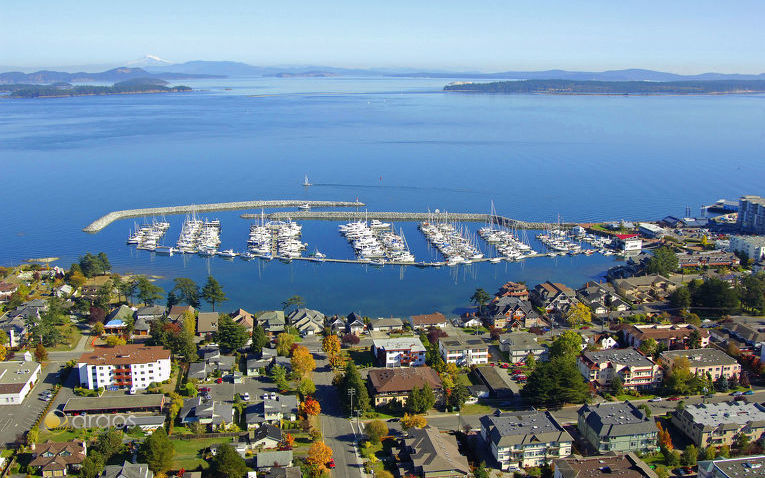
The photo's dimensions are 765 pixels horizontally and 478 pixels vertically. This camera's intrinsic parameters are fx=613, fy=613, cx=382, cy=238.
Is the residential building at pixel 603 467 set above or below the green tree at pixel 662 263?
below

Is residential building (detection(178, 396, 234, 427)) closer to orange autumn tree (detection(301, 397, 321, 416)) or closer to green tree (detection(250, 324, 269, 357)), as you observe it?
orange autumn tree (detection(301, 397, 321, 416))

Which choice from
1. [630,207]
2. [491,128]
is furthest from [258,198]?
[491,128]

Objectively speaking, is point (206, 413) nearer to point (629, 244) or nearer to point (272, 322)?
point (272, 322)

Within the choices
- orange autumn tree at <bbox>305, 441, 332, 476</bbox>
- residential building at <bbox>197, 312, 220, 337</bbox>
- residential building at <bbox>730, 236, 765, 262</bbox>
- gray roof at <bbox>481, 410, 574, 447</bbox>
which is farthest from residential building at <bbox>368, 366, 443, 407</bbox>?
residential building at <bbox>730, 236, 765, 262</bbox>

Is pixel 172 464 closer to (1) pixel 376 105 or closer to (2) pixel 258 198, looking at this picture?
(2) pixel 258 198

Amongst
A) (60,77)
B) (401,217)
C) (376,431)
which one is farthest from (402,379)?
(60,77)

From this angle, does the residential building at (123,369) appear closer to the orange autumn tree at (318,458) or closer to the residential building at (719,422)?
the orange autumn tree at (318,458)

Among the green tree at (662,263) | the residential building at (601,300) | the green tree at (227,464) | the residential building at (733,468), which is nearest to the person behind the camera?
the residential building at (733,468)

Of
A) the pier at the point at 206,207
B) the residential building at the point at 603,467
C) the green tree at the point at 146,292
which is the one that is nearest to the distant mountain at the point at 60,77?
the pier at the point at 206,207
